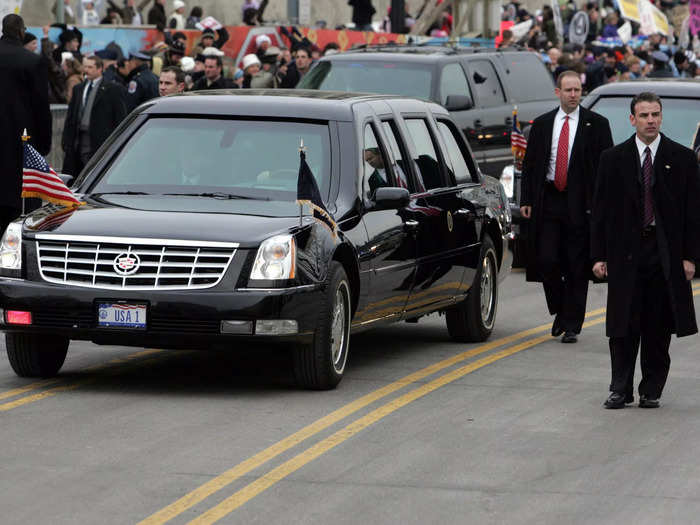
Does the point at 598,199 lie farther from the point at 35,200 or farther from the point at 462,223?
the point at 35,200

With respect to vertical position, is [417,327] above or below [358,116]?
below

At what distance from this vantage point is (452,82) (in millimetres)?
20734

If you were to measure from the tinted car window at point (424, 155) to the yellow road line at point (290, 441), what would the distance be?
1230mm

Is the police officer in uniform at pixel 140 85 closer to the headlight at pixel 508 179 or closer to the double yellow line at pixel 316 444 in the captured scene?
the headlight at pixel 508 179

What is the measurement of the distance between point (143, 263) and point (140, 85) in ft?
31.1

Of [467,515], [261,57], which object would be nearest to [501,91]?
[261,57]

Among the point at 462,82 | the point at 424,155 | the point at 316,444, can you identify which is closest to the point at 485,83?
the point at 462,82

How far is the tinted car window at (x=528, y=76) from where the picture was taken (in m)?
22.5

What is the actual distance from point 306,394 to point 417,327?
4068mm

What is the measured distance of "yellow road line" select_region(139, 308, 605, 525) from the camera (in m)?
7.18

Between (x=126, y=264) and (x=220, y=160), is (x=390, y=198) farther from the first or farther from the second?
(x=126, y=264)

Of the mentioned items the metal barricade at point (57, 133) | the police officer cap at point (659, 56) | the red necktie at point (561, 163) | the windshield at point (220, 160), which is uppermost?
the windshield at point (220, 160)

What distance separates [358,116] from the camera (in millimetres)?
11281

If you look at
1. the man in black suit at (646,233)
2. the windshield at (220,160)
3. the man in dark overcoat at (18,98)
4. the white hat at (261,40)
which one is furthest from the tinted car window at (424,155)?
the white hat at (261,40)
